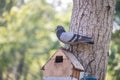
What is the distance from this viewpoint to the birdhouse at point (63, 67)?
381cm

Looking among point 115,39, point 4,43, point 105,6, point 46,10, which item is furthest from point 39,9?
point 105,6

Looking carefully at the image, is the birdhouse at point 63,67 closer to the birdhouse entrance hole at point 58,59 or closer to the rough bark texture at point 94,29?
the birdhouse entrance hole at point 58,59

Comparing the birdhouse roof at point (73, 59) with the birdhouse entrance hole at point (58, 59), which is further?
the birdhouse entrance hole at point (58, 59)

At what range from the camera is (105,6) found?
163 inches

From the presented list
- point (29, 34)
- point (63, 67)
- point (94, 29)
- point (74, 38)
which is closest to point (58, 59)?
point (63, 67)

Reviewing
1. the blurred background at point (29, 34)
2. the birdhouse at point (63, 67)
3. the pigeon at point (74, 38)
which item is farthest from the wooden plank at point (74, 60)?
the blurred background at point (29, 34)

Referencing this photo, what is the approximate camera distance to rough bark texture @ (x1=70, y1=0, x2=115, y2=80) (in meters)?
3.99

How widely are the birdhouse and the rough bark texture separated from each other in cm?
Answer: 13

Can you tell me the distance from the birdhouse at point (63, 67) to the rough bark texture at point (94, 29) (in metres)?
0.13

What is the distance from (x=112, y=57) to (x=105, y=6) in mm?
3014

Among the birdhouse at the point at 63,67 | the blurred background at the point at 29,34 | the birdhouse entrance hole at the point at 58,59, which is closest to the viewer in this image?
the birdhouse at the point at 63,67

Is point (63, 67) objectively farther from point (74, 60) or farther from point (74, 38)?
point (74, 38)

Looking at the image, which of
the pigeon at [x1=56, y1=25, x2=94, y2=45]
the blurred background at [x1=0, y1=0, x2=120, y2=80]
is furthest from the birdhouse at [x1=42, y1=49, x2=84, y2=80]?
the blurred background at [x1=0, y1=0, x2=120, y2=80]

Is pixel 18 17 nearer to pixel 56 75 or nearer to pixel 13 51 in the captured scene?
pixel 13 51
